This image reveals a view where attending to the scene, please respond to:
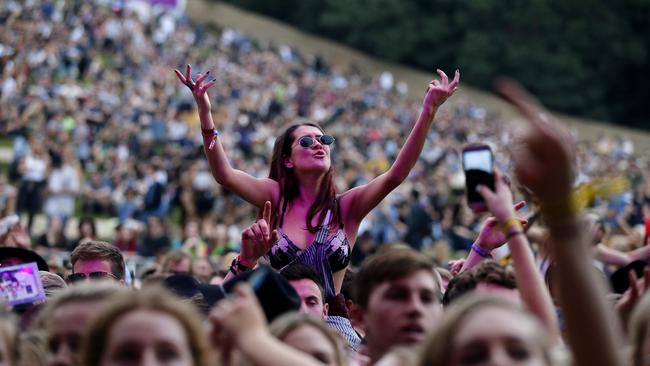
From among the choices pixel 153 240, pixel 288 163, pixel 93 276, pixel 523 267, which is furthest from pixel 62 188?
pixel 523 267

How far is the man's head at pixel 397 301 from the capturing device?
4.35m

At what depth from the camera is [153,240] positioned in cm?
1859

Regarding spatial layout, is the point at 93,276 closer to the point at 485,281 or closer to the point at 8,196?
the point at 485,281

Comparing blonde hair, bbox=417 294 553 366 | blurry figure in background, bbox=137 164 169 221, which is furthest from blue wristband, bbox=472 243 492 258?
blurry figure in background, bbox=137 164 169 221

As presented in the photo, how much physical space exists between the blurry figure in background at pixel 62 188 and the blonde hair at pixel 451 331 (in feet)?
62.6

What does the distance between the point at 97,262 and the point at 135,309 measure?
11.3 feet

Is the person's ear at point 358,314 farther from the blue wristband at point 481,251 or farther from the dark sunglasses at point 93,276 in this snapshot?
the dark sunglasses at point 93,276

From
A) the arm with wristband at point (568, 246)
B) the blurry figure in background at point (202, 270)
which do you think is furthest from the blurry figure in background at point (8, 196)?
the arm with wristband at point (568, 246)

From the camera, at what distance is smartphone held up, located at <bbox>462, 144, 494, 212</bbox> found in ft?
13.9

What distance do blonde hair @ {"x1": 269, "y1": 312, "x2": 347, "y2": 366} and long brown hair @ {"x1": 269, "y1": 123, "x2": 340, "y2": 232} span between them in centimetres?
236

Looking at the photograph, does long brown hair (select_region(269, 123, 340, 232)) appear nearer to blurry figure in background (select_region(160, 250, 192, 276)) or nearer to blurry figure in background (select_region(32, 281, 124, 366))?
blurry figure in background (select_region(32, 281, 124, 366))

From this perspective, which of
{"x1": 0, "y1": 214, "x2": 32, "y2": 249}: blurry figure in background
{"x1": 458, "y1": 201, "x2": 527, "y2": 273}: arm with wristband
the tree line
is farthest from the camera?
the tree line

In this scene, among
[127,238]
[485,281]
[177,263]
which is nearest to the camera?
[485,281]

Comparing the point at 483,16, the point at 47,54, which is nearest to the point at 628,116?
the point at 483,16
